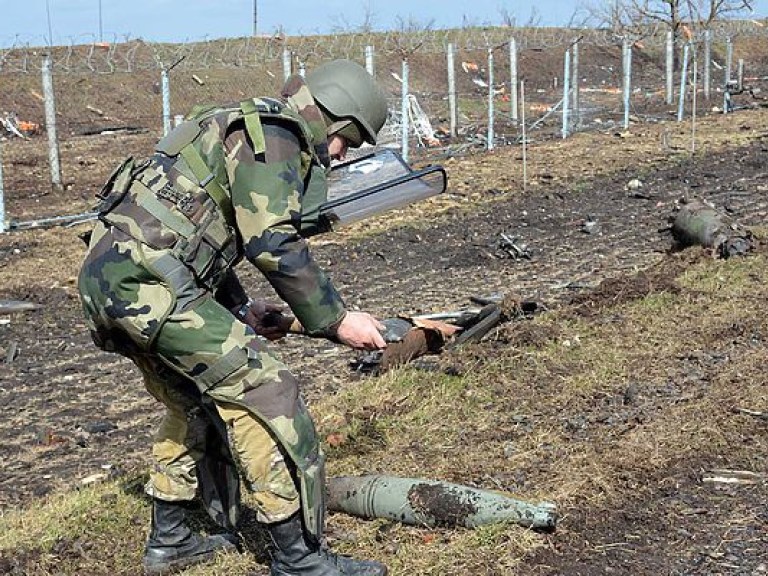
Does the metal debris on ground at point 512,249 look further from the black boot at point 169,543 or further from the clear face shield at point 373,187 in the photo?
the black boot at point 169,543

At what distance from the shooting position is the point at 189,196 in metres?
3.21

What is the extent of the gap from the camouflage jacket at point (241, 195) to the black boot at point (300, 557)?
2.22 ft

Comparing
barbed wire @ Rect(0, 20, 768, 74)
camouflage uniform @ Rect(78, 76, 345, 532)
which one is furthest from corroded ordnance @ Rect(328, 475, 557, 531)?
barbed wire @ Rect(0, 20, 768, 74)

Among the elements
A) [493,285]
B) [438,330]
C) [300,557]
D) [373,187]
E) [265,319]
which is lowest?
[493,285]

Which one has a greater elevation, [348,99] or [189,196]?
[348,99]

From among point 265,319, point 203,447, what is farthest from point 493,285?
point 203,447

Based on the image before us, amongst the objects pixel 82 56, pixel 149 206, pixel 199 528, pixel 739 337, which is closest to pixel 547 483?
pixel 199 528

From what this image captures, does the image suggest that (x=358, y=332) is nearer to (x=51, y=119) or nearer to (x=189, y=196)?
(x=189, y=196)

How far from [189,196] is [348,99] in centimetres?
63

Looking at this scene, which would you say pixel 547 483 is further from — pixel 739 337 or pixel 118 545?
pixel 739 337

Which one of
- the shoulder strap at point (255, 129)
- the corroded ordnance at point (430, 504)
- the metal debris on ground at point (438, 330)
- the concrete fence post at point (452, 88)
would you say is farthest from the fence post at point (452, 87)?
the shoulder strap at point (255, 129)

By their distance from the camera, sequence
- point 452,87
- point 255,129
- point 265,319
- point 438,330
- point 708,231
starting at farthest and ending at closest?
point 452,87
point 708,231
point 438,330
point 265,319
point 255,129

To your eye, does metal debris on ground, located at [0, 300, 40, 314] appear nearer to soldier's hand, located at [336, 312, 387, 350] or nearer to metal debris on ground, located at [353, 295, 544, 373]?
metal debris on ground, located at [353, 295, 544, 373]

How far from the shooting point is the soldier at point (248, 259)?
3111 millimetres
